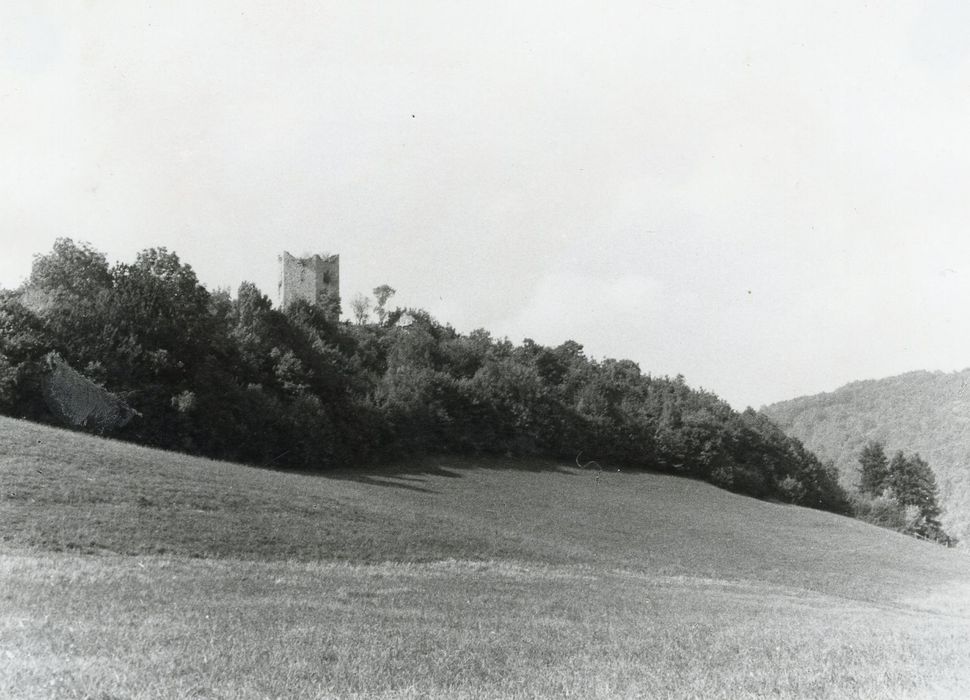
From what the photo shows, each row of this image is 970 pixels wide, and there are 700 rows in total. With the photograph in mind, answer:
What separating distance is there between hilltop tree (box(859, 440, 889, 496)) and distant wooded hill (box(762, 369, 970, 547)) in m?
1.68

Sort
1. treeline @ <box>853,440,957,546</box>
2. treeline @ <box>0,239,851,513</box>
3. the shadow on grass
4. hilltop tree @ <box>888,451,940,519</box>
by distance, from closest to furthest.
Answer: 1. treeline @ <box>0,239,851,513</box>
2. the shadow on grass
3. treeline @ <box>853,440,957,546</box>
4. hilltop tree @ <box>888,451,940,519</box>

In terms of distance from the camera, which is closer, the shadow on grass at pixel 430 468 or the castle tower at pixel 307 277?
the shadow on grass at pixel 430 468

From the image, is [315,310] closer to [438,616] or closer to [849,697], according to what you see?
[438,616]

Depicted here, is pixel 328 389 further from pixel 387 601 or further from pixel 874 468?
pixel 874 468

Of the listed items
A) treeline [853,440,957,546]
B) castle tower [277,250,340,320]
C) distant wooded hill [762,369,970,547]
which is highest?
castle tower [277,250,340,320]

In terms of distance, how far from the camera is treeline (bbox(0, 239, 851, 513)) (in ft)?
152

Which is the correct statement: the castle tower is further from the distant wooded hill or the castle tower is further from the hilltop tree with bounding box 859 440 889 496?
the hilltop tree with bounding box 859 440 889 496

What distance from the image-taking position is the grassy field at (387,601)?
8219 millimetres

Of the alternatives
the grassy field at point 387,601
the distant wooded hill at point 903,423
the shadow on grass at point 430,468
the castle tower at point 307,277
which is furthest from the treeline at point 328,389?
the castle tower at point 307,277

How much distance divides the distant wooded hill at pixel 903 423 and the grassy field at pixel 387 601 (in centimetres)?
3507

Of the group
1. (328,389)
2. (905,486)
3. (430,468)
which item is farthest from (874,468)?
(328,389)

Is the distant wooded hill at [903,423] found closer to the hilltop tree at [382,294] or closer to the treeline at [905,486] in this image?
the treeline at [905,486]

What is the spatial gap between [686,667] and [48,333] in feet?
148

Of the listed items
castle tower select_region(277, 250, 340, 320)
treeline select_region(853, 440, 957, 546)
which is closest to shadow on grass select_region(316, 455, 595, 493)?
castle tower select_region(277, 250, 340, 320)
